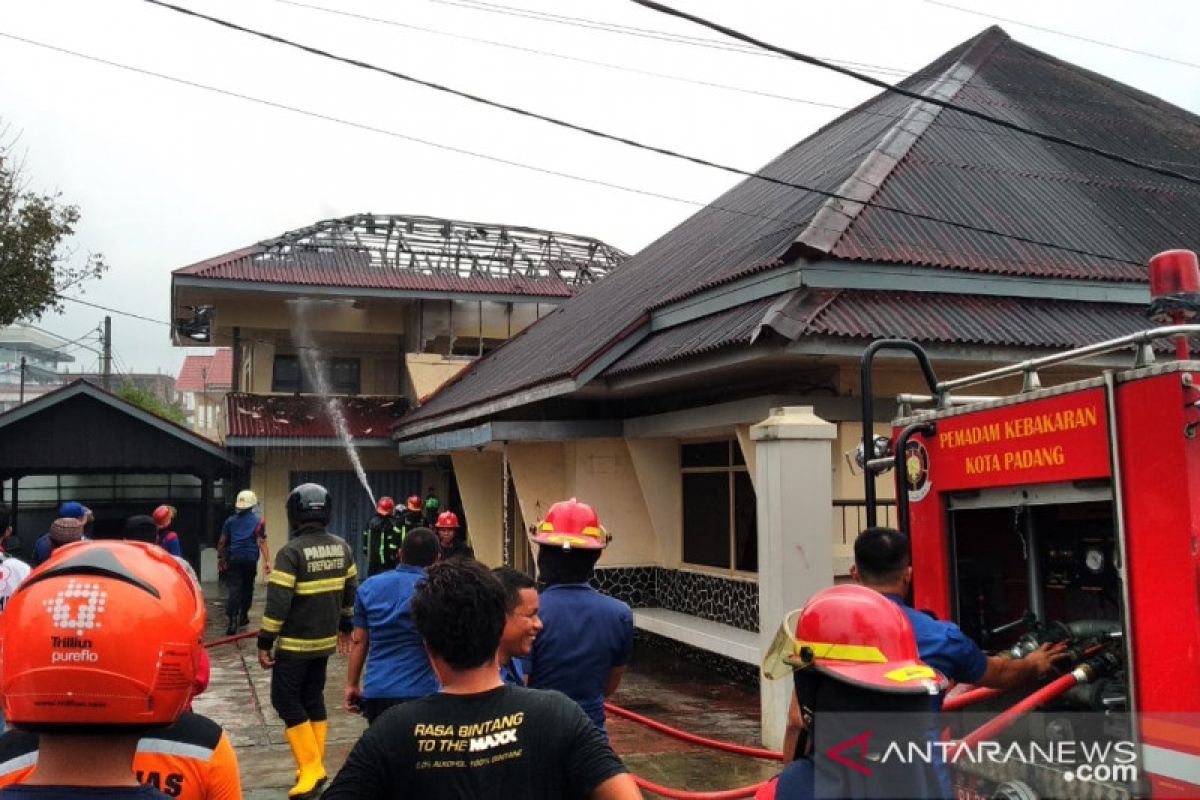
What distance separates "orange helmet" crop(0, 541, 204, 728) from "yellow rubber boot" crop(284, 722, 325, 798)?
4.56 m

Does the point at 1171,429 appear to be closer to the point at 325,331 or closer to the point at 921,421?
the point at 921,421

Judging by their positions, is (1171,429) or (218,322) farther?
(218,322)

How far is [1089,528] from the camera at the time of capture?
439 centimetres

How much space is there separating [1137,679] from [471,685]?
2741 mm

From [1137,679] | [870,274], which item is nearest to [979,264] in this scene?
[870,274]

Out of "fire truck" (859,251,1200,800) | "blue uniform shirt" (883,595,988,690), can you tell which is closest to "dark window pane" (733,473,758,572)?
"fire truck" (859,251,1200,800)

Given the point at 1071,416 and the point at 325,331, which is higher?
the point at 325,331

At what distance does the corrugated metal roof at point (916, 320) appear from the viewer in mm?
7539

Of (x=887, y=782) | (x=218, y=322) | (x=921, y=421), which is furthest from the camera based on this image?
(x=218, y=322)

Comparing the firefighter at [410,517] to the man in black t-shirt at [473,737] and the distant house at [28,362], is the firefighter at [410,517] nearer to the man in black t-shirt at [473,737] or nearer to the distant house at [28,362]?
the man in black t-shirt at [473,737]

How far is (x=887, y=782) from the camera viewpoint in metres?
1.81

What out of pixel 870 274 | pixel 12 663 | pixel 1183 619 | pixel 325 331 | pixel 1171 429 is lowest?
pixel 1183 619

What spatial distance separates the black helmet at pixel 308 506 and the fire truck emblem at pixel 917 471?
3536 millimetres

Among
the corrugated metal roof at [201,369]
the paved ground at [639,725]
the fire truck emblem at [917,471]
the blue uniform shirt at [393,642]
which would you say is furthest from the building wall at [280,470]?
the corrugated metal roof at [201,369]
